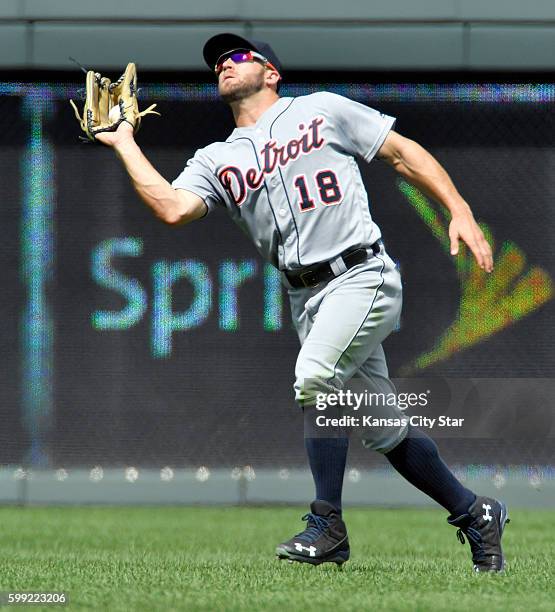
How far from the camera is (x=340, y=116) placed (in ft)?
11.4

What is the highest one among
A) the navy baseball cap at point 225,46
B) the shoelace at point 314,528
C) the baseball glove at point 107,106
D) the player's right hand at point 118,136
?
Answer: the navy baseball cap at point 225,46

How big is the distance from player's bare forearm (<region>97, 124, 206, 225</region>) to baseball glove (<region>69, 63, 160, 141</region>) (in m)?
0.03

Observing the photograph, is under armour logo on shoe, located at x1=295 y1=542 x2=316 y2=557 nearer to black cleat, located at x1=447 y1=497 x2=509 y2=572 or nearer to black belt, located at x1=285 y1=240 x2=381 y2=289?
black cleat, located at x1=447 y1=497 x2=509 y2=572

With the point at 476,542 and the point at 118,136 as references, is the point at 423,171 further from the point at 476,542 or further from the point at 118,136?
the point at 476,542

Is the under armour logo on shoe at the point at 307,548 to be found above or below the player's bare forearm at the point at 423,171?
below

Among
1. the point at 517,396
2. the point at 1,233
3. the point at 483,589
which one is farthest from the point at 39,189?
the point at 483,589

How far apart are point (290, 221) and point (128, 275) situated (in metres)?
2.79

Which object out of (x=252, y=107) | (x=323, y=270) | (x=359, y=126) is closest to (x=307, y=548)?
(x=323, y=270)

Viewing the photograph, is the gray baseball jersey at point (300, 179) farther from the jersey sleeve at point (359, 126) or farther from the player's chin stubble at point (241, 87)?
the player's chin stubble at point (241, 87)

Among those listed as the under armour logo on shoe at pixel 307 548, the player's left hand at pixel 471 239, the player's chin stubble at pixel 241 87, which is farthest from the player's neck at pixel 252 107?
the under armour logo on shoe at pixel 307 548

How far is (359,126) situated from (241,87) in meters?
0.39

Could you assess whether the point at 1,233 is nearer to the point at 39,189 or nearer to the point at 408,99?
the point at 39,189

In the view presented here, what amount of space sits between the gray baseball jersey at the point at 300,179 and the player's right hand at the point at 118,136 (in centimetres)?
22

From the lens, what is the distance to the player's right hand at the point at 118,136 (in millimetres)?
3350
